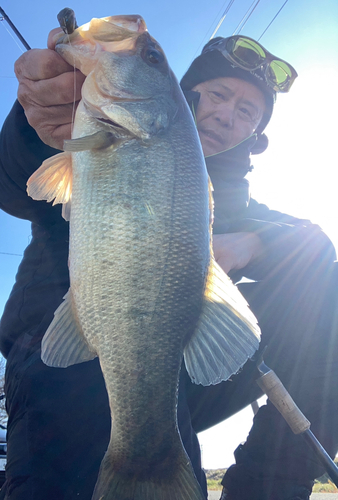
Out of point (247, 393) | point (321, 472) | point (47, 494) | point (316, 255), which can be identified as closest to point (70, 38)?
point (47, 494)

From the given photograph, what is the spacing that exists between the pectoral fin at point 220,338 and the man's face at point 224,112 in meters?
2.06

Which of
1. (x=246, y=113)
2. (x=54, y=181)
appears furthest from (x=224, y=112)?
(x=54, y=181)

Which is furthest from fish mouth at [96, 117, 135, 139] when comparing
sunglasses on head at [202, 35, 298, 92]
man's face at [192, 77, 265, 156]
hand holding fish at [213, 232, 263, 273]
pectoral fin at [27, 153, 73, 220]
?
sunglasses on head at [202, 35, 298, 92]

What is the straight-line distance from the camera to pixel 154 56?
5.57ft

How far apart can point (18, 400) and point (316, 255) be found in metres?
2.29

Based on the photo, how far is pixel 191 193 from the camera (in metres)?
1.41

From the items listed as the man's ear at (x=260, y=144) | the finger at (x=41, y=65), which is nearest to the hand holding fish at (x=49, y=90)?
the finger at (x=41, y=65)

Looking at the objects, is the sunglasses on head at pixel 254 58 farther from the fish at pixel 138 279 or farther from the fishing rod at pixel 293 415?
the fishing rod at pixel 293 415

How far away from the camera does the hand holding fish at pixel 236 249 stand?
217 cm

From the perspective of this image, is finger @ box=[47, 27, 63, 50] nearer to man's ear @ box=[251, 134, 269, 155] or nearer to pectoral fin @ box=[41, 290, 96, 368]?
pectoral fin @ box=[41, 290, 96, 368]

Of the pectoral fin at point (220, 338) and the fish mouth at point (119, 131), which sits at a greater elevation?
the fish mouth at point (119, 131)

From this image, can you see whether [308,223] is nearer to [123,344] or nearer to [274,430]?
[274,430]

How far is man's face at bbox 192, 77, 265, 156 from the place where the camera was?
10.3ft

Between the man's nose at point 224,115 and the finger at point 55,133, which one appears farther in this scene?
the man's nose at point 224,115
